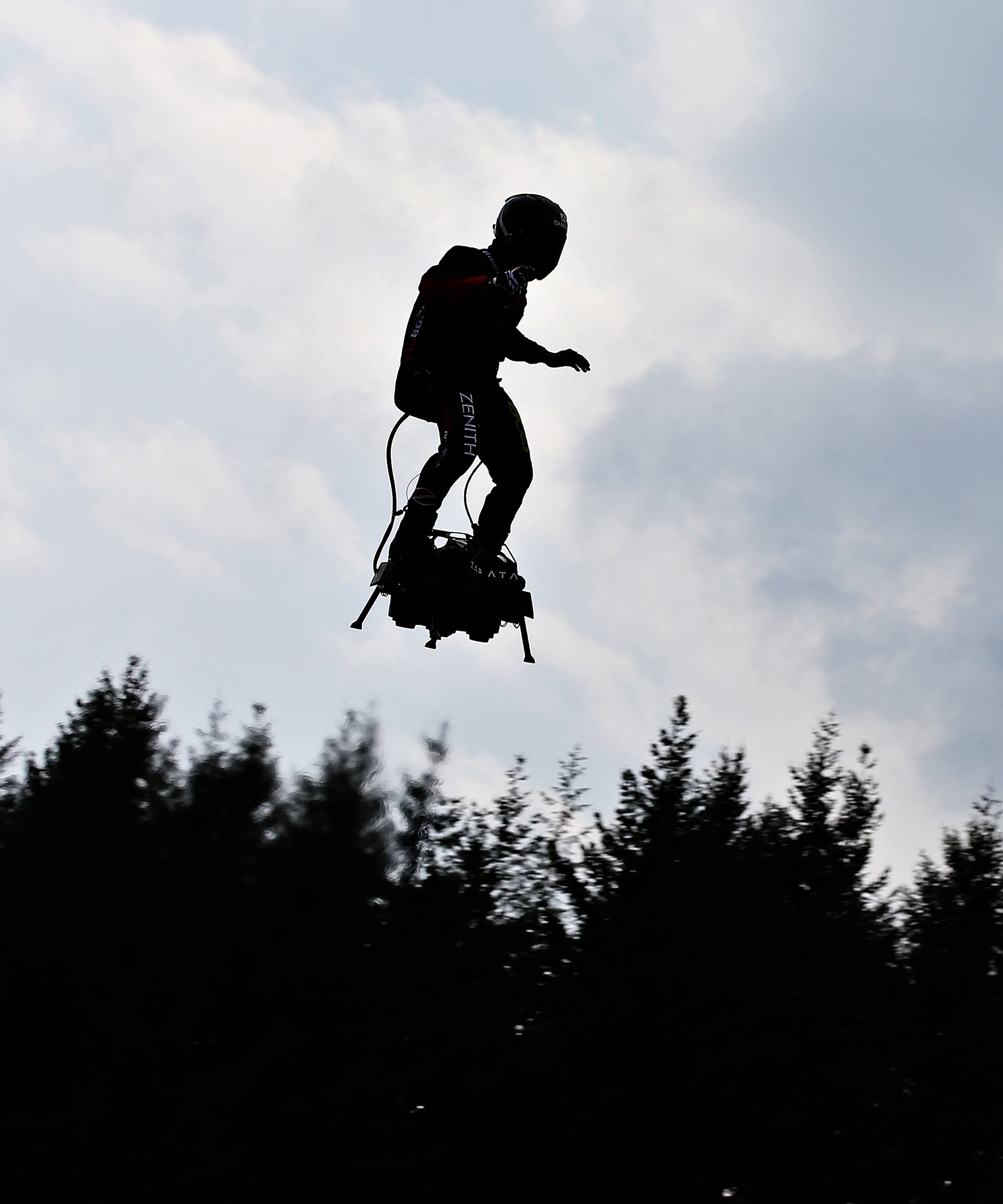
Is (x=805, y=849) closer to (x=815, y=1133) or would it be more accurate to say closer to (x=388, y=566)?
(x=815, y=1133)

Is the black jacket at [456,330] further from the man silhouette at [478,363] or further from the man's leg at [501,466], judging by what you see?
the man's leg at [501,466]

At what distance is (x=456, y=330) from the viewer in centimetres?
1316

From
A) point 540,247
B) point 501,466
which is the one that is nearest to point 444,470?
point 501,466

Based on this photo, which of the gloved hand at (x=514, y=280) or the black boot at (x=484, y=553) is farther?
the black boot at (x=484, y=553)

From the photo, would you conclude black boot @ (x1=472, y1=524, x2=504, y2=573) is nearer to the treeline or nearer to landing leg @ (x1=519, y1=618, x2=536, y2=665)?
landing leg @ (x1=519, y1=618, x2=536, y2=665)

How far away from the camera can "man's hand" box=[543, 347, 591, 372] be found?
44.9ft

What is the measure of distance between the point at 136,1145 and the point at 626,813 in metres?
9.23

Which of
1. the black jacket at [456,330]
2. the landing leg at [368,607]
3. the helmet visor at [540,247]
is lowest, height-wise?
the landing leg at [368,607]

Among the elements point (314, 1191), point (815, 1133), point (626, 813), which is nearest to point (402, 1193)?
point (314, 1191)

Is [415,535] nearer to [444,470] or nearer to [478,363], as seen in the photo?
[444,470]

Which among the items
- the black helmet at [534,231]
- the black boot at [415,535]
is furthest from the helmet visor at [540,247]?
the black boot at [415,535]

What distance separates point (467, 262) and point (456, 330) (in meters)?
0.49

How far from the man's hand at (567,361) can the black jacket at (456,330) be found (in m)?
0.33

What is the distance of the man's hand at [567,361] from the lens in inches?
539
